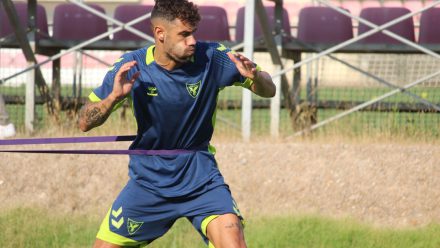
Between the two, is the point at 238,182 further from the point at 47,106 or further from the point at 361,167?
the point at 47,106

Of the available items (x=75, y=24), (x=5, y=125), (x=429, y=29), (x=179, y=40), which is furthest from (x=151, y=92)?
(x=75, y=24)

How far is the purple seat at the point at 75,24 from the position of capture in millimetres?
13820

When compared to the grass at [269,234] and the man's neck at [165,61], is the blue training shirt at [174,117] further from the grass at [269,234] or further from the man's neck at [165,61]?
the grass at [269,234]

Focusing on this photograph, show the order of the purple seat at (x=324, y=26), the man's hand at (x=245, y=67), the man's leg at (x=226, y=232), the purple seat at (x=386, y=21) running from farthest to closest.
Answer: the purple seat at (x=324, y=26) < the purple seat at (x=386, y=21) < the man's hand at (x=245, y=67) < the man's leg at (x=226, y=232)

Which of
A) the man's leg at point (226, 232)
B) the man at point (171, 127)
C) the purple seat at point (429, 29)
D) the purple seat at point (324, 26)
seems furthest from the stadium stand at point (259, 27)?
the man's leg at point (226, 232)

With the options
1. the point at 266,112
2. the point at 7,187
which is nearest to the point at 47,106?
the point at 7,187

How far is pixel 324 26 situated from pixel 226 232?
313 inches

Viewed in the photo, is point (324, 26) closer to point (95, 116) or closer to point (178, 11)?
point (178, 11)

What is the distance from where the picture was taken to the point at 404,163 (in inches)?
436

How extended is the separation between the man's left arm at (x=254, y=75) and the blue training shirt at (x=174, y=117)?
0.63 ft

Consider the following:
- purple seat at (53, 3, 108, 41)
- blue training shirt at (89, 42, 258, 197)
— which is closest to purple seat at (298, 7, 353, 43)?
purple seat at (53, 3, 108, 41)

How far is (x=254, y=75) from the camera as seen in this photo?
6207 mm

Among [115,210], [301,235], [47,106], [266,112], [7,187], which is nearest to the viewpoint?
[115,210]

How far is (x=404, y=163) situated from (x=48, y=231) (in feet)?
12.9
